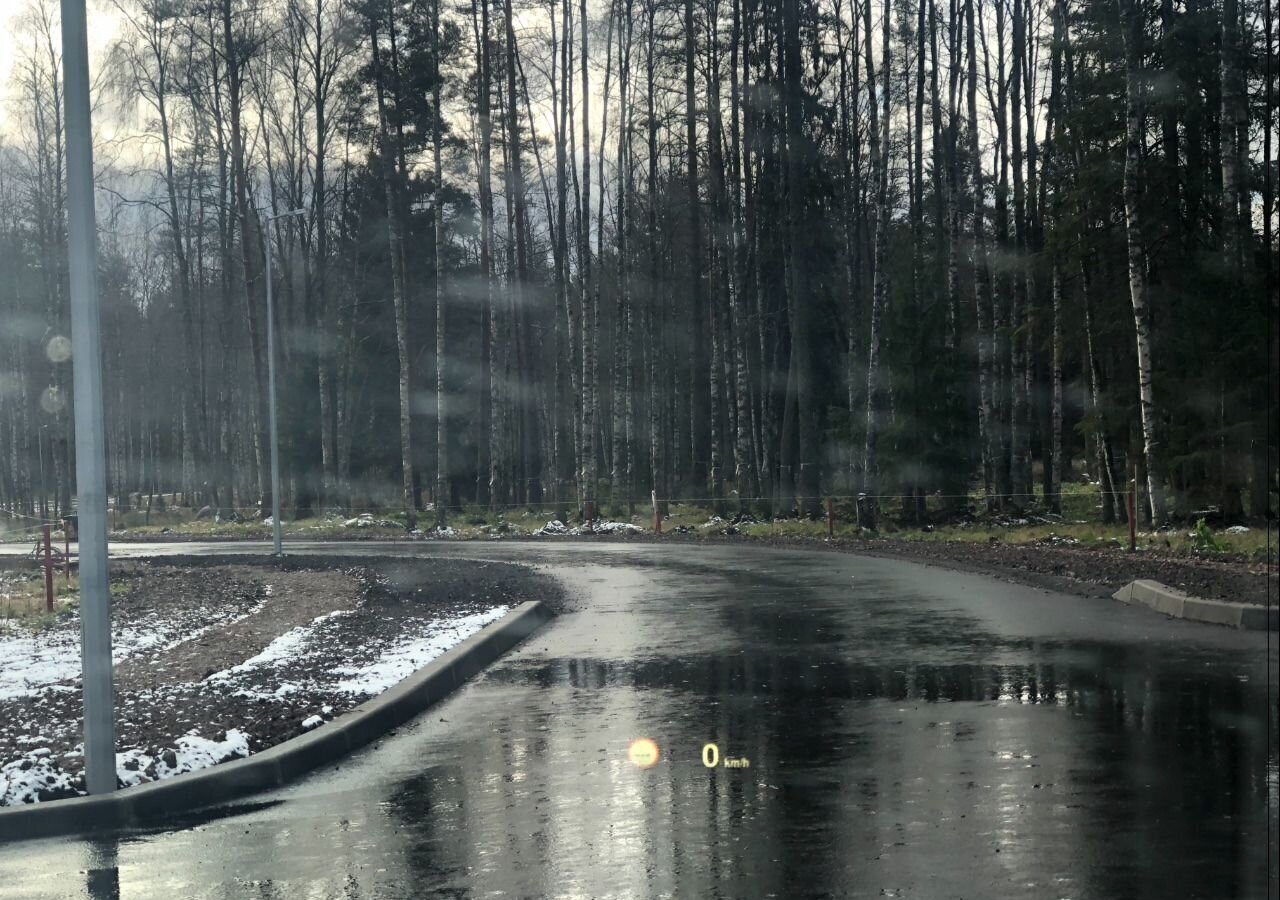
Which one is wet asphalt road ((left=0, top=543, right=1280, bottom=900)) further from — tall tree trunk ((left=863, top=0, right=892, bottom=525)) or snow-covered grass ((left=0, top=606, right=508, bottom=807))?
tall tree trunk ((left=863, top=0, right=892, bottom=525))

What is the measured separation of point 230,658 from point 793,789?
8.97 m

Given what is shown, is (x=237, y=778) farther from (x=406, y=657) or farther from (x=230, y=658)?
(x=230, y=658)

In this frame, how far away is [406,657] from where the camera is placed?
570 inches

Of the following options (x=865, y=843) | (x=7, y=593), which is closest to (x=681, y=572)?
(x=7, y=593)

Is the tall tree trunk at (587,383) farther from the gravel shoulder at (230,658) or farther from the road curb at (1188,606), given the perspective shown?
the road curb at (1188,606)

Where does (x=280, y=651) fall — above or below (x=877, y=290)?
below

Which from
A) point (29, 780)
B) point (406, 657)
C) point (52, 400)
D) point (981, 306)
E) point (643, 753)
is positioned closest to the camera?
point (29, 780)

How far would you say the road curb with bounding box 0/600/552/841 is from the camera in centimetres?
829

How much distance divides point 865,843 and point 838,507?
37408 mm

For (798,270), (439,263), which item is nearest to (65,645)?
(798,270)

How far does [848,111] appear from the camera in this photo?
48.5m

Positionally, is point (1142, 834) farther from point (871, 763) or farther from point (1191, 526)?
point (1191, 526)

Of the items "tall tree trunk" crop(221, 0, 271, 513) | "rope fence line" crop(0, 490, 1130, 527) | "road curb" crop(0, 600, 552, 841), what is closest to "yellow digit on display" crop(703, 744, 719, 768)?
"road curb" crop(0, 600, 552, 841)

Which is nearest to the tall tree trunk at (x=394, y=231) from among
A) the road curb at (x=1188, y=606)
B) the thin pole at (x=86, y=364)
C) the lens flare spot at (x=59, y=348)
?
the lens flare spot at (x=59, y=348)
